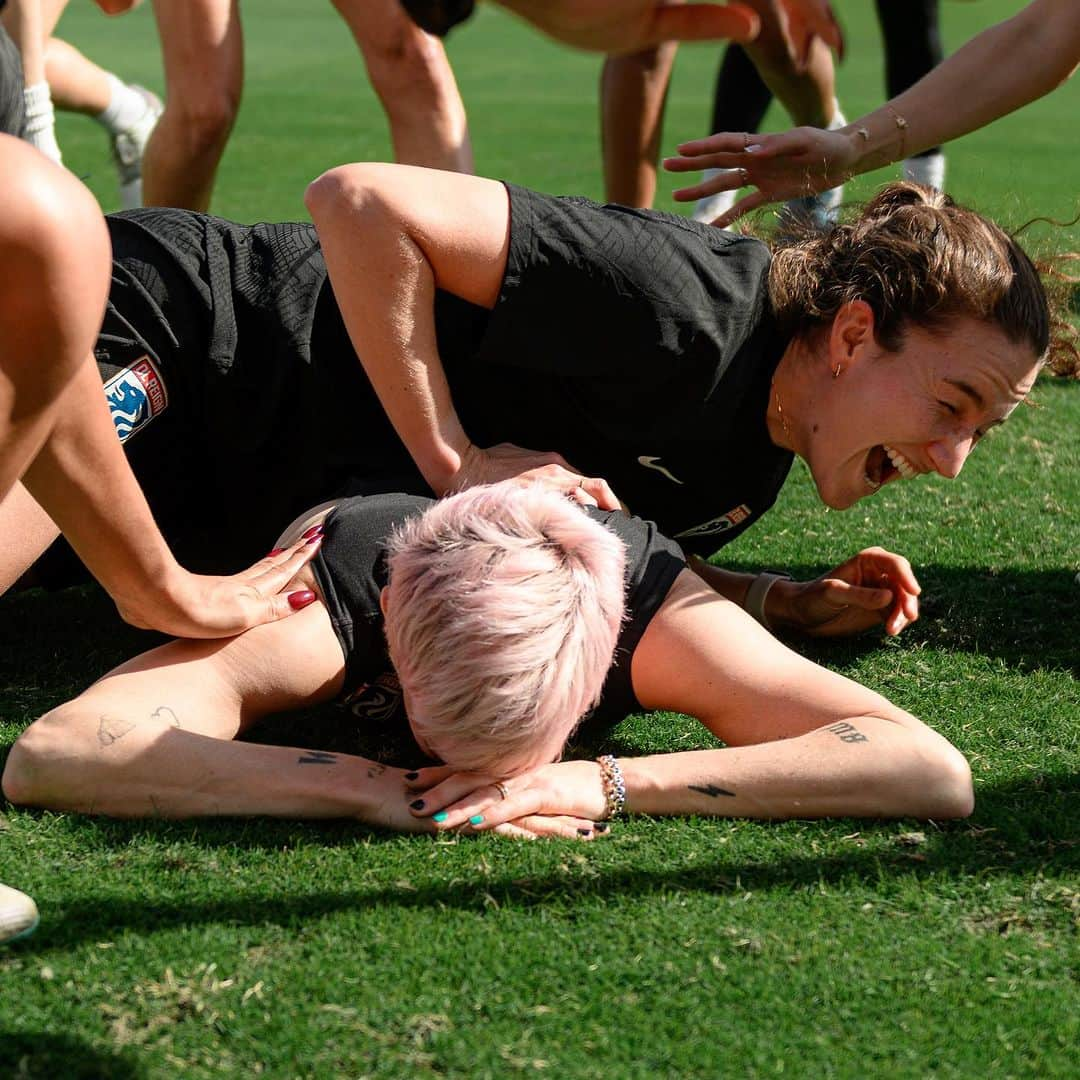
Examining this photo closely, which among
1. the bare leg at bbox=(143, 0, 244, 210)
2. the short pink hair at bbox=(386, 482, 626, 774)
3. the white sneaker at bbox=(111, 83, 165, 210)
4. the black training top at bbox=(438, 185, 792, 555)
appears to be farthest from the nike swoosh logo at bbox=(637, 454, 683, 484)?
the white sneaker at bbox=(111, 83, 165, 210)

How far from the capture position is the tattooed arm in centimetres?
227

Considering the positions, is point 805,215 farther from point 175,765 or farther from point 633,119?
point 633,119

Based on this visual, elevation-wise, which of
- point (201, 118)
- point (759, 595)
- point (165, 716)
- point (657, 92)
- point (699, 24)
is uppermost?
point (699, 24)

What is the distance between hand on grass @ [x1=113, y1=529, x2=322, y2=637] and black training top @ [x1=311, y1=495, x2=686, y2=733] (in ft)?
0.17

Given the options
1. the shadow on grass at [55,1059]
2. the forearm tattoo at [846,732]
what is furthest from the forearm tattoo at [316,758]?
the forearm tattoo at [846,732]

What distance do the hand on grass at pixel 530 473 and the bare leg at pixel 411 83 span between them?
1.60 m

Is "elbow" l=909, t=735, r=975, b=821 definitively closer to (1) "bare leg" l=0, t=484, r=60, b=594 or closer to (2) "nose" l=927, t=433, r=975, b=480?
(2) "nose" l=927, t=433, r=975, b=480

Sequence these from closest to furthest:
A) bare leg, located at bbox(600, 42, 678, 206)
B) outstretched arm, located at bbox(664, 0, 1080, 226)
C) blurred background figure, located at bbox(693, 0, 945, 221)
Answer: outstretched arm, located at bbox(664, 0, 1080, 226)
bare leg, located at bbox(600, 42, 678, 206)
blurred background figure, located at bbox(693, 0, 945, 221)

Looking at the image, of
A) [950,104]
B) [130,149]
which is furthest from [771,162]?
[130,149]

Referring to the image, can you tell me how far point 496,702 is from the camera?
2172mm

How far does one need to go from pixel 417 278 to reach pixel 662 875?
1.16m

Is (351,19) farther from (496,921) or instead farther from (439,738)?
(496,921)

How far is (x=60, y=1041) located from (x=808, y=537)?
95.6 inches

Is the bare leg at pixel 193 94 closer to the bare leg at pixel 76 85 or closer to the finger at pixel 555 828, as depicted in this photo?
the bare leg at pixel 76 85
